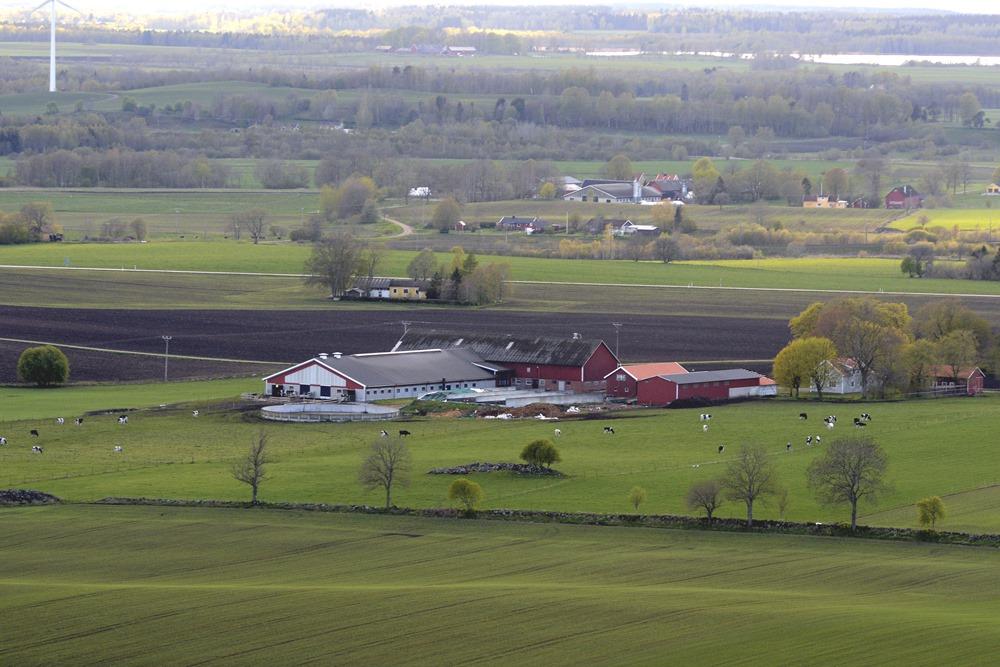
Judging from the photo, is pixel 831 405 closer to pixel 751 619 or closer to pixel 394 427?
pixel 394 427

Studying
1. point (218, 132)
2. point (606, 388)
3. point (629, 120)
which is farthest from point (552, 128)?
point (606, 388)

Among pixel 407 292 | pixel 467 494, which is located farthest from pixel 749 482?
pixel 407 292

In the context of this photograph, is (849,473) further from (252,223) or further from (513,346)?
(252,223)

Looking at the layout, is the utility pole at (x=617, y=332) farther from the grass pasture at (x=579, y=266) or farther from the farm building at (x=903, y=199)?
the farm building at (x=903, y=199)

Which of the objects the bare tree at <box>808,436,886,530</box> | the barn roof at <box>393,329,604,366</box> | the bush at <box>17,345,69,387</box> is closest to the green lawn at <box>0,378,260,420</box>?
the bush at <box>17,345,69,387</box>

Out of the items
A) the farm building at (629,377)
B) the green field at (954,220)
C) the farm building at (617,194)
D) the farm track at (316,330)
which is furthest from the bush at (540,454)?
the farm building at (617,194)

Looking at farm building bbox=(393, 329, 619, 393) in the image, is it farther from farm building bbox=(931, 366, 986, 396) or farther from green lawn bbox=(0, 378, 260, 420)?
farm building bbox=(931, 366, 986, 396)
